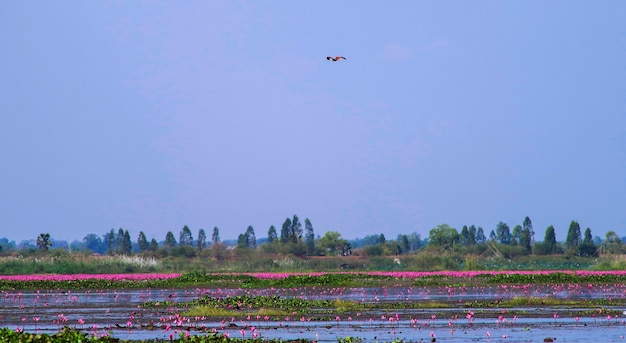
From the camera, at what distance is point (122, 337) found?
2997 cm

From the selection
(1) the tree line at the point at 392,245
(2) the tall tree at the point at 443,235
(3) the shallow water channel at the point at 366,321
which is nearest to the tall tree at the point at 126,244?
(1) the tree line at the point at 392,245

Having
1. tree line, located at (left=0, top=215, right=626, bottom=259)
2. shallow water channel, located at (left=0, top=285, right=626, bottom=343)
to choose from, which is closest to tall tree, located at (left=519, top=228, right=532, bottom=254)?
tree line, located at (left=0, top=215, right=626, bottom=259)

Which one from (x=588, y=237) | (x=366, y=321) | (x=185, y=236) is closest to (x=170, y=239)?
(x=185, y=236)

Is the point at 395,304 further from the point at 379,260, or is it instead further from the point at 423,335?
the point at 379,260

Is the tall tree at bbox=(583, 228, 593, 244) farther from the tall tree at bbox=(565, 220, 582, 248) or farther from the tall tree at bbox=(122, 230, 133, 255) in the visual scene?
the tall tree at bbox=(122, 230, 133, 255)

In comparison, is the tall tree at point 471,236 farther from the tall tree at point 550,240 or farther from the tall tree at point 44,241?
the tall tree at point 44,241

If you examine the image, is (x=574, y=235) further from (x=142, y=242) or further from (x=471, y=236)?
(x=142, y=242)

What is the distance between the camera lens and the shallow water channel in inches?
1168

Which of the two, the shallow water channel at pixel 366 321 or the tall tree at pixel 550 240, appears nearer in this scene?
the shallow water channel at pixel 366 321

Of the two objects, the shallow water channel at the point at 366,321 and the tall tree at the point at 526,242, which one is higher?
the tall tree at the point at 526,242

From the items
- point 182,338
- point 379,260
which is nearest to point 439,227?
point 379,260

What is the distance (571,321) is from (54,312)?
20694 mm

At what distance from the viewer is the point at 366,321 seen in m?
35.0

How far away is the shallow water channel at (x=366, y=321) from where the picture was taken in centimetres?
2966
